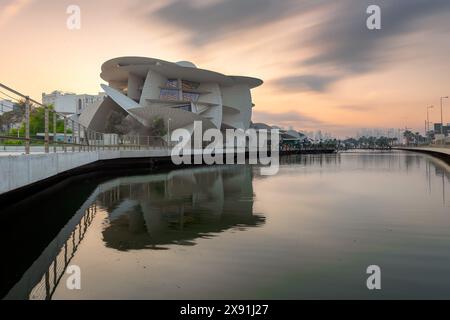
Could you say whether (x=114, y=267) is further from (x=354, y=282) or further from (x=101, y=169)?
(x=101, y=169)

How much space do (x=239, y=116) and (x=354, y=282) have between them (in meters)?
124

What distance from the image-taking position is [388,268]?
24.8ft

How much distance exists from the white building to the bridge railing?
120 feet

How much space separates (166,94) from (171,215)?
303ft

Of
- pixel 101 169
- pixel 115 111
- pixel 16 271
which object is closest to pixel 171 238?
pixel 16 271

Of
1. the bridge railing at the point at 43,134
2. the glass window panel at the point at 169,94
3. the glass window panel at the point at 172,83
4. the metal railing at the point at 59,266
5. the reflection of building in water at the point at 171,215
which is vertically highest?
the glass window panel at the point at 172,83

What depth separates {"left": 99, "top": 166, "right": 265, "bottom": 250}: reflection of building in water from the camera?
10352 mm

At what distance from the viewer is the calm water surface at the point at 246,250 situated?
6539mm

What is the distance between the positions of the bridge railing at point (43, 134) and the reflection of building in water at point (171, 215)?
3131 millimetres

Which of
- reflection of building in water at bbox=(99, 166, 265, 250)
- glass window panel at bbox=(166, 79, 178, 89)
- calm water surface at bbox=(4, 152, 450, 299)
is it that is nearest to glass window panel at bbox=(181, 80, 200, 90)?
glass window panel at bbox=(166, 79, 178, 89)

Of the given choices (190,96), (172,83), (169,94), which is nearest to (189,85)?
(190,96)

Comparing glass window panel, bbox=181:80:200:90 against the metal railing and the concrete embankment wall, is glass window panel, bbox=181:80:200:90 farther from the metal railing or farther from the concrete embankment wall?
the metal railing

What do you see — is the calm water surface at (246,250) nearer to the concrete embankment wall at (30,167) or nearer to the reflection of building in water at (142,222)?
the reflection of building in water at (142,222)

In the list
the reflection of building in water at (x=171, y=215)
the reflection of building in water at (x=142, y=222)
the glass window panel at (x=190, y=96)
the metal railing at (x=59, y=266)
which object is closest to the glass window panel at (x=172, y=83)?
the glass window panel at (x=190, y=96)
